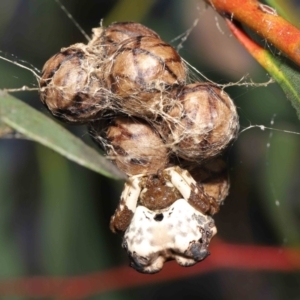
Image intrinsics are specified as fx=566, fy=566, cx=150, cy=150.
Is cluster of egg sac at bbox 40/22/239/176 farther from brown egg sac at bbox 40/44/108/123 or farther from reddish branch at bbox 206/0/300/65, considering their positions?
reddish branch at bbox 206/0/300/65

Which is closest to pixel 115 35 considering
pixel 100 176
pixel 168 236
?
pixel 168 236

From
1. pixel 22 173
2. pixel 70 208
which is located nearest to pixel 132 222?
pixel 70 208

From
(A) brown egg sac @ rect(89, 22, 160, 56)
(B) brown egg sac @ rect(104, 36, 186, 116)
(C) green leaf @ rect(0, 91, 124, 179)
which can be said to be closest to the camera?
(C) green leaf @ rect(0, 91, 124, 179)

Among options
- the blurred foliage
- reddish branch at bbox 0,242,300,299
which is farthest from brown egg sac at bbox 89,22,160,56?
reddish branch at bbox 0,242,300,299

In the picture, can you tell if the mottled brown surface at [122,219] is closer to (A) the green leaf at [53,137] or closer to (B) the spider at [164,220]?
(B) the spider at [164,220]

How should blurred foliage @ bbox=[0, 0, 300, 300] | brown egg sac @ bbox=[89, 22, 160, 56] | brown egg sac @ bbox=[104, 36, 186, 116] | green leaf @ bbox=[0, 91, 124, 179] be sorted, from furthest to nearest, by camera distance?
blurred foliage @ bbox=[0, 0, 300, 300], brown egg sac @ bbox=[89, 22, 160, 56], brown egg sac @ bbox=[104, 36, 186, 116], green leaf @ bbox=[0, 91, 124, 179]

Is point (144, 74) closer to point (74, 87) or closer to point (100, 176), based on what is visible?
point (74, 87)

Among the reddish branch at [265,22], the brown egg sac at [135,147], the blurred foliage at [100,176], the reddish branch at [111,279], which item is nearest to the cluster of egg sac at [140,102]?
the brown egg sac at [135,147]
